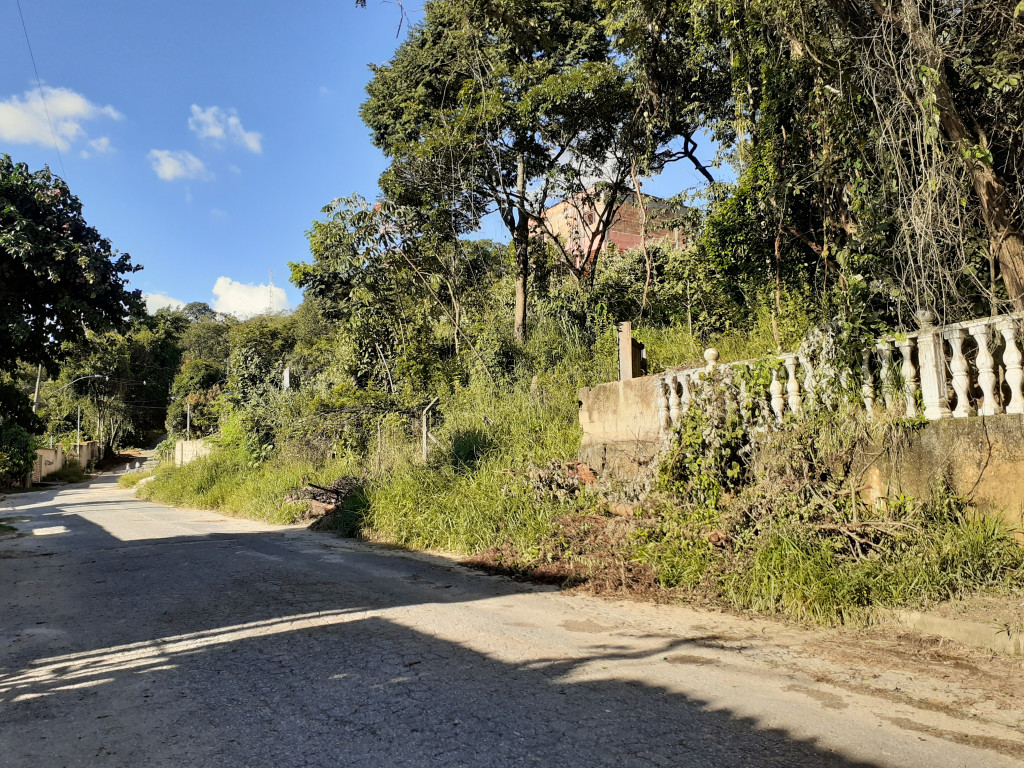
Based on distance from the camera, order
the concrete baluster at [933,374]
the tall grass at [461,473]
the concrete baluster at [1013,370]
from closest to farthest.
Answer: the concrete baluster at [1013,370], the concrete baluster at [933,374], the tall grass at [461,473]

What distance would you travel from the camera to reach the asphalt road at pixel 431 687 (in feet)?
9.12

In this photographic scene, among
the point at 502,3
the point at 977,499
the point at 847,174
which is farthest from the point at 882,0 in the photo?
the point at 502,3

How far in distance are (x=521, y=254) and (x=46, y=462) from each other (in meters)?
37.7

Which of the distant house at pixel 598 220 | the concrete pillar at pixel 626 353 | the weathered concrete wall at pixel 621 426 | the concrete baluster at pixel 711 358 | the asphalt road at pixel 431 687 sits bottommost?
the asphalt road at pixel 431 687

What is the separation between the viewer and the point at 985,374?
16.0 feet

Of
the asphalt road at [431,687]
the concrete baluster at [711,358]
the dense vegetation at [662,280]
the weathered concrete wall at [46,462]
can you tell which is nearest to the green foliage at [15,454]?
the weathered concrete wall at [46,462]

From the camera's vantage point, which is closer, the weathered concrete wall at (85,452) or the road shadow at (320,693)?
the road shadow at (320,693)

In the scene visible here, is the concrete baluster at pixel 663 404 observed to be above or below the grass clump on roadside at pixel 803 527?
above

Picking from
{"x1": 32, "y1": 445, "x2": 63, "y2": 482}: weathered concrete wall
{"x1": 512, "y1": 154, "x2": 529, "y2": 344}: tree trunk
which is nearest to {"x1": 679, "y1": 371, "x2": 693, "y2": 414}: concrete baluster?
{"x1": 512, "y1": 154, "x2": 529, "y2": 344}: tree trunk

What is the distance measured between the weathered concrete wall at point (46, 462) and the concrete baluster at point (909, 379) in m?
41.2

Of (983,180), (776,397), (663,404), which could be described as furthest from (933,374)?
(663,404)

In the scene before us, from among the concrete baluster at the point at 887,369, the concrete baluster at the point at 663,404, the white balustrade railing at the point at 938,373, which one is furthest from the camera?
the concrete baluster at the point at 663,404

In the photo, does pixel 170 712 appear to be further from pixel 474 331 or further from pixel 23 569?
pixel 474 331

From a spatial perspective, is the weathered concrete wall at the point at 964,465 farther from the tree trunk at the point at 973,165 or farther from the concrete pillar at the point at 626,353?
the concrete pillar at the point at 626,353
